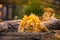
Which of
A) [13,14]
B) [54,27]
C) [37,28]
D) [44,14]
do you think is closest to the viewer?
[37,28]

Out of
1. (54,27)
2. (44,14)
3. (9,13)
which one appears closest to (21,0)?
(9,13)

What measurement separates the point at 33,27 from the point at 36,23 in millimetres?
183

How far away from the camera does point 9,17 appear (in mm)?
16219

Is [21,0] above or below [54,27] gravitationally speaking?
above

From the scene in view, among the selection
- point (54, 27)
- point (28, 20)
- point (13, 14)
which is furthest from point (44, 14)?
point (13, 14)

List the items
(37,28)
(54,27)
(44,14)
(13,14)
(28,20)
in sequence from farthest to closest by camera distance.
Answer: (13,14)
(44,14)
(54,27)
(28,20)
(37,28)

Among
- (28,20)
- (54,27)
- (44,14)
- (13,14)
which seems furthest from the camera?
(13,14)

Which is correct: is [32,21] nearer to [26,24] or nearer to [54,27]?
[26,24]

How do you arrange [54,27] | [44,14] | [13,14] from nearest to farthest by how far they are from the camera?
[54,27], [44,14], [13,14]

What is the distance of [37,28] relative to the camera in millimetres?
5809

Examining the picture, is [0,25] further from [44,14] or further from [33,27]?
[44,14]

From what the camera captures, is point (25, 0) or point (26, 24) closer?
point (26, 24)

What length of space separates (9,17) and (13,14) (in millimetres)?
376

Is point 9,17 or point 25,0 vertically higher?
point 25,0
